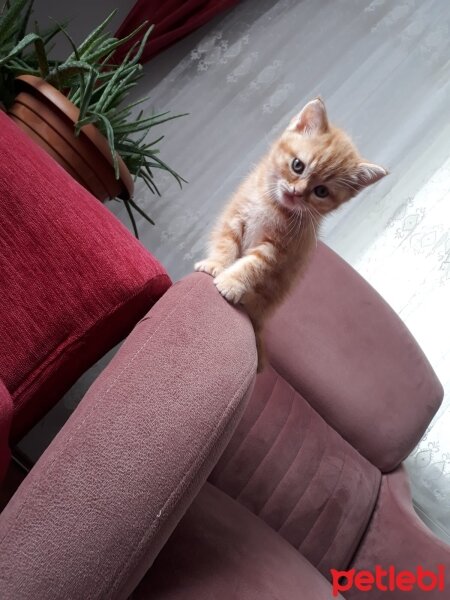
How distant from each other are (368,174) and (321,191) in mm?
95

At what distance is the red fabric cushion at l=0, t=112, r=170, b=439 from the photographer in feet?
3.27

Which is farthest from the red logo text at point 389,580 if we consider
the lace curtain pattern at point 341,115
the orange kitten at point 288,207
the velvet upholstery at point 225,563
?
the orange kitten at point 288,207

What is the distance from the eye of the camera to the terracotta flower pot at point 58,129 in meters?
1.18

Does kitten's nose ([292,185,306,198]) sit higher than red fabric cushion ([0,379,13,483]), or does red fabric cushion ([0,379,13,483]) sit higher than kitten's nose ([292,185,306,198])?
kitten's nose ([292,185,306,198])

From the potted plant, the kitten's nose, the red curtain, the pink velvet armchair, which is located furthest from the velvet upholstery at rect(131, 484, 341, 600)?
the red curtain

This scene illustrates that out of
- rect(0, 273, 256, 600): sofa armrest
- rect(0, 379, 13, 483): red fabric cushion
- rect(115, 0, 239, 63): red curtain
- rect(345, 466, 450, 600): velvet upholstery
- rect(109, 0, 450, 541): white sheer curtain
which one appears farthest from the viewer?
rect(115, 0, 239, 63): red curtain

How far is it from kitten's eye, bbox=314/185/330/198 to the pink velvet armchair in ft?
1.02

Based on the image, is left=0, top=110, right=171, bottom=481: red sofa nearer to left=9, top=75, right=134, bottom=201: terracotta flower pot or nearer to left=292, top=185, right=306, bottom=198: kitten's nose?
left=9, top=75, right=134, bottom=201: terracotta flower pot

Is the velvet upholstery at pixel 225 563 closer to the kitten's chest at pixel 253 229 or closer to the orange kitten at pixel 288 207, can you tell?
the orange kitten at pixel 288 207

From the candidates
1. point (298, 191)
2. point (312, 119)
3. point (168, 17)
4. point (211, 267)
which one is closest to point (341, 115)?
point (168, 17)

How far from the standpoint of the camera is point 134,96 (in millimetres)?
1914

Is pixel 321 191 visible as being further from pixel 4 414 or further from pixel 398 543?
pixel 398 543

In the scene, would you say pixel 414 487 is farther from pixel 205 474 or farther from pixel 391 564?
pixel 205 474

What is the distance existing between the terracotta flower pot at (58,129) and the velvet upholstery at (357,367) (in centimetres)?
62
